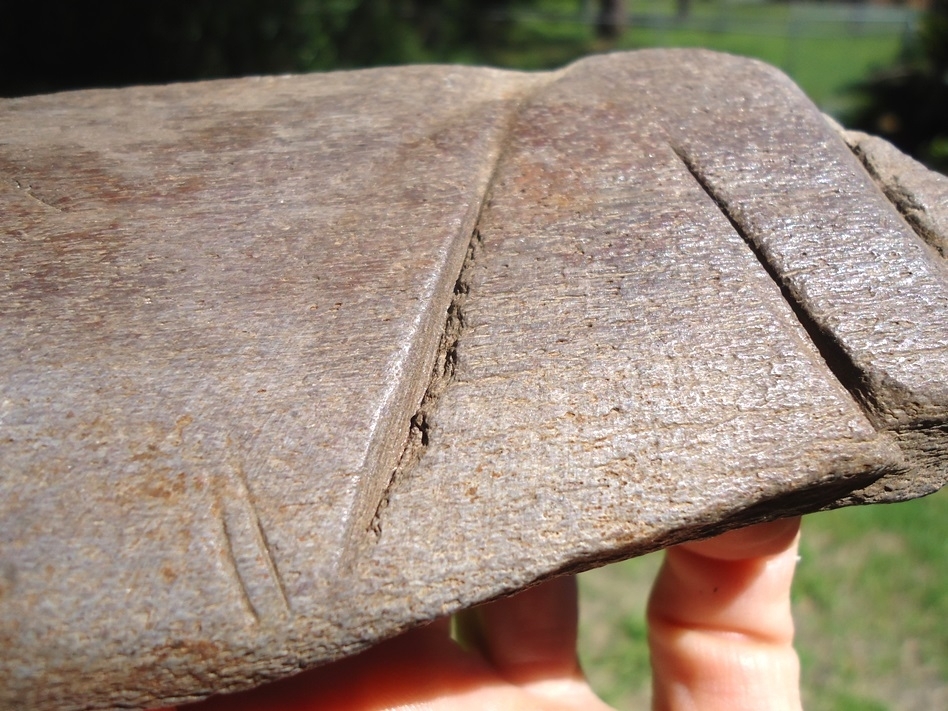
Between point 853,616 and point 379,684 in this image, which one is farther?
point 853,616

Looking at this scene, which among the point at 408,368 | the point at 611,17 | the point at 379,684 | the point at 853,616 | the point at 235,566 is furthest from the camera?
the point at 611,17

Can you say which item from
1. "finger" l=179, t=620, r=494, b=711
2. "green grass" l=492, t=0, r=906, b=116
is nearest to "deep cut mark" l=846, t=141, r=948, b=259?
"finger" l=179, t=620, r=494, b=711

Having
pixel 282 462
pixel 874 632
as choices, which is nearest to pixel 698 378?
pixel 282 462

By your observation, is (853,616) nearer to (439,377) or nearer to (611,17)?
(439,377)

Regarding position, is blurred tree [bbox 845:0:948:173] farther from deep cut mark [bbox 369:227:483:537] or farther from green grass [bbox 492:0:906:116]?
deep cut mark [bbox 369:227:483:537]

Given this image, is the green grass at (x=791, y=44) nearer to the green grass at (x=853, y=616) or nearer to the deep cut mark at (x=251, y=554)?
the green grass at (x=853, y=616)

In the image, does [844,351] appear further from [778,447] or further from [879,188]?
[879,188]

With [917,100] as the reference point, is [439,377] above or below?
above

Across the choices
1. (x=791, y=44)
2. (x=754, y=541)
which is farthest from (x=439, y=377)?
(x=791, y=44)
